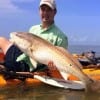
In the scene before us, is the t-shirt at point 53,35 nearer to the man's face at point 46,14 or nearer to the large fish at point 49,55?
the man's face at point 46,14

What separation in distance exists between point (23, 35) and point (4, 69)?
31.4 inches

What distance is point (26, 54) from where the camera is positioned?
796cm

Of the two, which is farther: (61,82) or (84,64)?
(84,64)

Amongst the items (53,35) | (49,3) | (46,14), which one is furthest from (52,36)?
(49,3)

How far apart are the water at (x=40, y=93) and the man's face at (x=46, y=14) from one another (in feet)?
4.15

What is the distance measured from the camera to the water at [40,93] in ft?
25.1

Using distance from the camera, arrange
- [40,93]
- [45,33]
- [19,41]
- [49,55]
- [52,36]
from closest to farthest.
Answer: [49,55] < [19,41] < [40,93] < [52,36] < [45,33]

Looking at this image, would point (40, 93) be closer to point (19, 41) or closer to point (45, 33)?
point (19, 41)

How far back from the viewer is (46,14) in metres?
8.51

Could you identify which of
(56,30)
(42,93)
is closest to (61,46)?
(56,30)

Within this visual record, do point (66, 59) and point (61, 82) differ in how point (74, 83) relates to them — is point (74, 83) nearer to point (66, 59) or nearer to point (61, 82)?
point (61, 82)

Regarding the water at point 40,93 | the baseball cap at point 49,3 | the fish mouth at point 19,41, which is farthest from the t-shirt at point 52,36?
the fish mouth at point 19,41

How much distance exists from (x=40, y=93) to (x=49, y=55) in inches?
31.5

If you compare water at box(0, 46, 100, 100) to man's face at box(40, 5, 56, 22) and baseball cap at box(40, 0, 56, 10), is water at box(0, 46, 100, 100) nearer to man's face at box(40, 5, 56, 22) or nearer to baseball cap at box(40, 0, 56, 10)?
man's face at box(40, 5, 56, 22)
